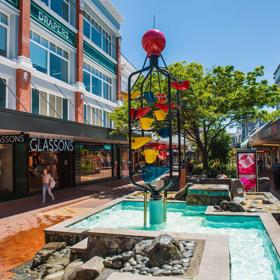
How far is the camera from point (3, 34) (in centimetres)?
1612

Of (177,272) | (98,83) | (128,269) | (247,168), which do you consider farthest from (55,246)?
(98,83)

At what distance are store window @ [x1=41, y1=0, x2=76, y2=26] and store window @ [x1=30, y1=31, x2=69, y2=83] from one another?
2.23 m

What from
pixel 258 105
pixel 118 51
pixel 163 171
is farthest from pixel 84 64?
pixel 163 171

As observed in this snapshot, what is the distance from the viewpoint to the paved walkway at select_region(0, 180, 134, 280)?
765 cm

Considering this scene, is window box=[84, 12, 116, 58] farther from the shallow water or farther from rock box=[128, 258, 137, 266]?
rock box=[128, 258, 137, 266]

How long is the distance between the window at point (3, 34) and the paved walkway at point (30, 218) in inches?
298

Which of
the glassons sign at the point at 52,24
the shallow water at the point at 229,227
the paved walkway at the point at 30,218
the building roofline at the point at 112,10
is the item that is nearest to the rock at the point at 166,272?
the shallow water at the point at 229,227

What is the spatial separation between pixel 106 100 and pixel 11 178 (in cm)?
1278

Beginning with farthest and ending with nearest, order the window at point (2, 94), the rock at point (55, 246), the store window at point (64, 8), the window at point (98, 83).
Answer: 1. the window at point (98, 83)
2. the store window at point (64, 8)
3. the window at point (2, 94)
4. the rock at point (55, 246)

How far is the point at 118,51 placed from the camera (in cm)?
2998

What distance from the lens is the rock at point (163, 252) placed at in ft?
16.2

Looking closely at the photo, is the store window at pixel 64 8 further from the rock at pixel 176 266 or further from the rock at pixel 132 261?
the rock at pixel 176 266

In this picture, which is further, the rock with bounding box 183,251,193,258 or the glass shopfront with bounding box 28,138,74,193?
the glass shopfront with bounding box 28,138,74,193

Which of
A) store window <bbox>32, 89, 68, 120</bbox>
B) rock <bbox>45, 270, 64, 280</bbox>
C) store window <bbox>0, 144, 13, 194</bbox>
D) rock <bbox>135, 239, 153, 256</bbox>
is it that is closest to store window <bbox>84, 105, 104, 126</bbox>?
store window <bbox>32, 89, 68, 120</bbox>
